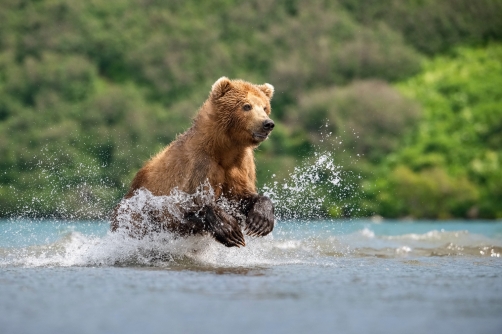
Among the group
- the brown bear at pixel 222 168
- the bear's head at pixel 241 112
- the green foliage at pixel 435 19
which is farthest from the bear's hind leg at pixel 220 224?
the green foliage at pixel 435 19

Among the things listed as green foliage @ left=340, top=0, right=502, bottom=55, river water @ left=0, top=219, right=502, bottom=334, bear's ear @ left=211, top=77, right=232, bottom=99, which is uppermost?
green foliage @ left=340, top=0, right=502, bottom=55

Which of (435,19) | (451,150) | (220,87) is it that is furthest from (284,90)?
(220,87)

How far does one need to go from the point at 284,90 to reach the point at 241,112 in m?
23.3

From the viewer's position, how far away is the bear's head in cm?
793

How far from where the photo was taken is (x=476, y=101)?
31.2m

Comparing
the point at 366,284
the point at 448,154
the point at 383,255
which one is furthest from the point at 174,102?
the point at 366,284

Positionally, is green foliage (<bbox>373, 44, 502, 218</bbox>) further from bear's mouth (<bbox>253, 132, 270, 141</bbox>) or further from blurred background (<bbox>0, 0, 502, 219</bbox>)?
bear's mouth (<bbox>253, 132, 270, 141</bbox>)

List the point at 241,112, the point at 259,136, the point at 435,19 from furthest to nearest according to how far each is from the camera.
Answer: the point at 435,19, the point at 241,112, the point at 259,136

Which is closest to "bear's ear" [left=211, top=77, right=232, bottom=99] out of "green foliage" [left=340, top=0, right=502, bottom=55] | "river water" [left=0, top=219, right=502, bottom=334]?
"river water" [left=0, top=219, right=502, bottom=334]

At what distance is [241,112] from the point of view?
26.4 feet

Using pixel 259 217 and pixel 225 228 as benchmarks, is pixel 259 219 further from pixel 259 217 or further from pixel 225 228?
pixel 225 228

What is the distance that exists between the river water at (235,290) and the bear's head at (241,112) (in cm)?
113

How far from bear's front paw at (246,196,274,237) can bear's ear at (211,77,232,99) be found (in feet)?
3.53

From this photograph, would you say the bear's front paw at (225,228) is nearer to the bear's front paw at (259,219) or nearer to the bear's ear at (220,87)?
the bear's front paw at (259,219)
